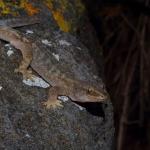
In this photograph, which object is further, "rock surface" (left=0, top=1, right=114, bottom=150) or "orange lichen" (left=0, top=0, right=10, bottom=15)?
"orange lichen" (left=0, top=0, right=10, bottom=15)

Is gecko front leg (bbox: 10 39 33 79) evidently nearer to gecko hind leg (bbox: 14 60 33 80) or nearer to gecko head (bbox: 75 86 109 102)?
gecko hind leg (bbox: 14 60 33 80)

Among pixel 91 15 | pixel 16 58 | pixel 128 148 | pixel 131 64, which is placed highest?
pixel 16 58

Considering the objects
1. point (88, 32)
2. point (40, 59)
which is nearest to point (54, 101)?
point (40, 59)

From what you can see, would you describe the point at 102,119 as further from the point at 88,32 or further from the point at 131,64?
the point at 131,64

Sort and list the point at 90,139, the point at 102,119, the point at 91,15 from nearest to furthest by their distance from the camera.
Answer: the point at 90,139 → the point at 102,119 → the point at 91,15

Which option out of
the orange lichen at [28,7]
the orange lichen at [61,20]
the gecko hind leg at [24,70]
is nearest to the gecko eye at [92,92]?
the gecko hind leg at [24,70]

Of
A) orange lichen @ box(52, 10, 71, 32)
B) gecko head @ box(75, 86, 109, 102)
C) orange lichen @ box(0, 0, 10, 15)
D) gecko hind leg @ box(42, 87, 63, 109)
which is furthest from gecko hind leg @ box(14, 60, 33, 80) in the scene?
orange lichen @ box(52, 10, 71, 32)

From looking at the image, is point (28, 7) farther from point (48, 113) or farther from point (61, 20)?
point (48, 113)

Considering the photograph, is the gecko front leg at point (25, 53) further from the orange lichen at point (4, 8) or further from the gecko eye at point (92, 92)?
the gecko eye at point (92, 92)
